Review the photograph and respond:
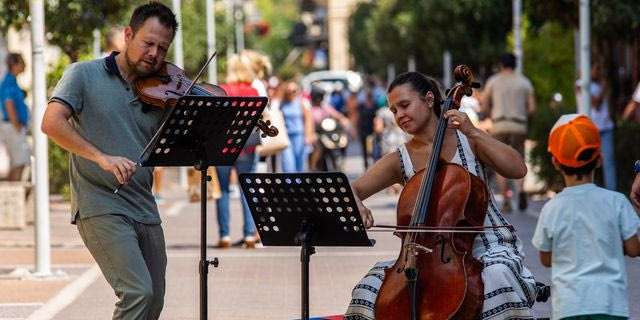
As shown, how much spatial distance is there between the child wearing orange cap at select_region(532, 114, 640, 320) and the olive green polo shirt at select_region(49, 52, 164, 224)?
1728 mm

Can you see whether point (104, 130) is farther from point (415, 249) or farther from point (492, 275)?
point (492, 275)

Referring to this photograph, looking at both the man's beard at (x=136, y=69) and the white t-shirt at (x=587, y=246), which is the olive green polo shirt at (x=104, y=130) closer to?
the man's beard at (x=136, y=69)

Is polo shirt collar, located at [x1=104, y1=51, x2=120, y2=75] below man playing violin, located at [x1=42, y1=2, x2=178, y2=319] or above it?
above

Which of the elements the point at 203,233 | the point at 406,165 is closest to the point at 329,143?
the point at 406,165

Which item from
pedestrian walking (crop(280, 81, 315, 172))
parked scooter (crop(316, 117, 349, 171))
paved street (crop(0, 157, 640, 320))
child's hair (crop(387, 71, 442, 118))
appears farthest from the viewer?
parked scooter (crop(316, 117, 349, 171))

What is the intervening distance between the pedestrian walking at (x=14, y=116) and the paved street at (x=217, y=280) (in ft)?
4.73

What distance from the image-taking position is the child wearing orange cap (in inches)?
213

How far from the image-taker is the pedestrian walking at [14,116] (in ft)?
53.1

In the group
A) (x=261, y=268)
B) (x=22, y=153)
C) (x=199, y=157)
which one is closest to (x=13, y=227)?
(x=22, y=153)

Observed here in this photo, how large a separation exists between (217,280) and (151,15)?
16.4ft

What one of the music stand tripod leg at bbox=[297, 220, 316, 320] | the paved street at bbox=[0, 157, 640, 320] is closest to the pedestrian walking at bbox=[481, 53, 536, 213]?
the paved street at bbox=[0, 157, 640, 320]

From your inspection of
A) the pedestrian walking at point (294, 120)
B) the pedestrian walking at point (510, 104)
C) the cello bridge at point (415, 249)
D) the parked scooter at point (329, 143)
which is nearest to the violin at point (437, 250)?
the cello bridge at point (415, 249)

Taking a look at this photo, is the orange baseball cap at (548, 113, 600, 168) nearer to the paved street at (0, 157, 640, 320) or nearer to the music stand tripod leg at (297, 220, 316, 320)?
the music stand tripod leg at (297, 220, 316, 320)

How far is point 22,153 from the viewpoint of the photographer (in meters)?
16.8
